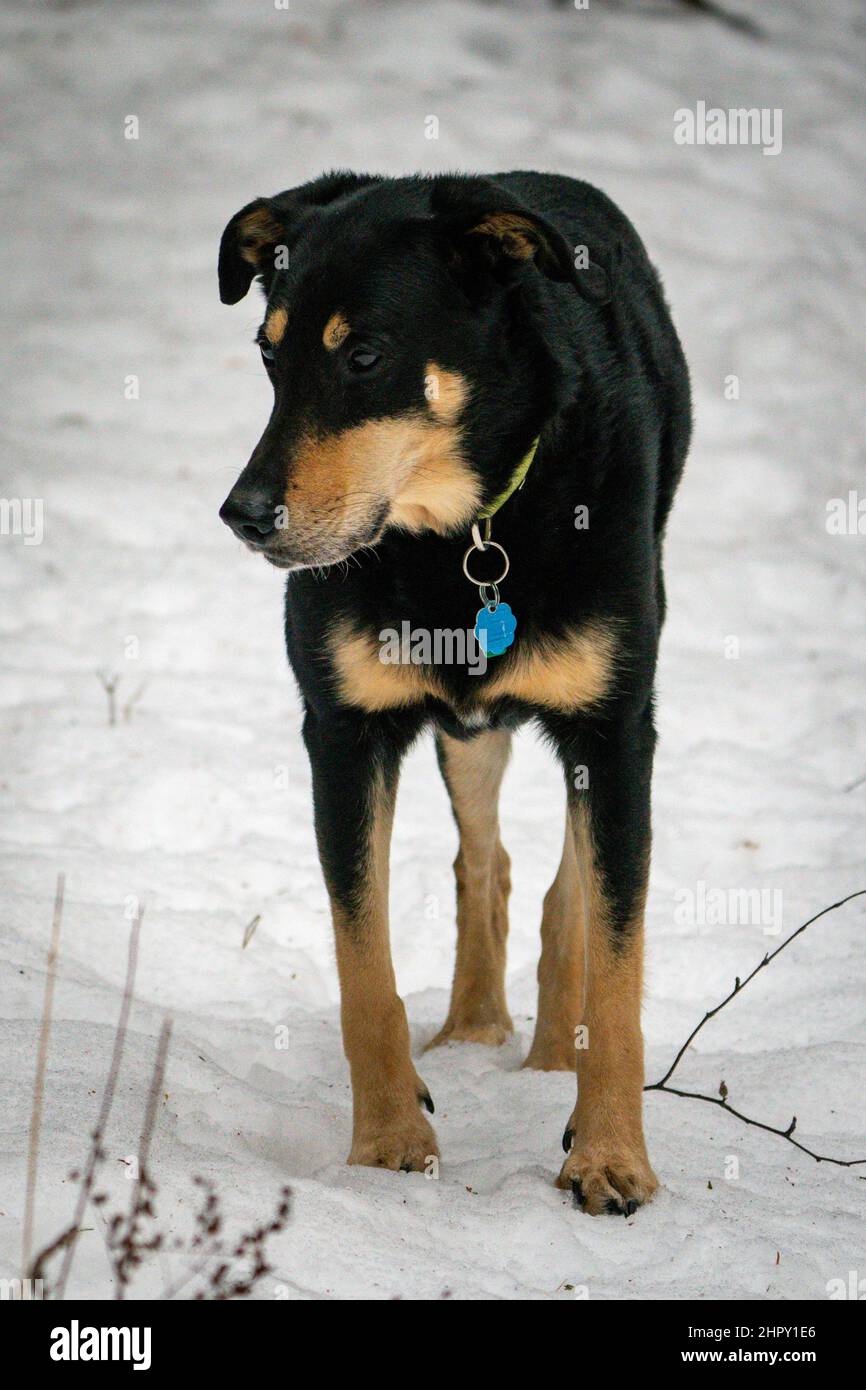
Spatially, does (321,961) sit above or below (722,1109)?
above

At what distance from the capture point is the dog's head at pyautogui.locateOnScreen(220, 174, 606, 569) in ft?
9.20

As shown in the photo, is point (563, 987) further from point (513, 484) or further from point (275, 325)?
point (275, 325)

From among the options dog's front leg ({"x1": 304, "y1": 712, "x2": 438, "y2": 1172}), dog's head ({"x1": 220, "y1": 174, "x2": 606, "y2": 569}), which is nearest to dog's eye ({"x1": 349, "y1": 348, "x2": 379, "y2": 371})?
dog's head ({"x1": 220, "y1": 174, "x2": 606, "y2": 569})

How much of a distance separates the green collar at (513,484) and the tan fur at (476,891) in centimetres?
90

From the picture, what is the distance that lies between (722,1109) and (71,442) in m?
5.34

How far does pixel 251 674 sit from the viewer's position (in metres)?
6.23

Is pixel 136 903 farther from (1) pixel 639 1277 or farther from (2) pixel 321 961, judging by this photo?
(1) pixel 639 1277

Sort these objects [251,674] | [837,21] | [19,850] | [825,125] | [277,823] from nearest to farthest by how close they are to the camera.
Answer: [19,850] < [277,823] < [251,674] < [825,125] < [837,21]

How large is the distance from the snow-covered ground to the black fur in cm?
68

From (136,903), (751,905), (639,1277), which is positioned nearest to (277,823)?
(136,903)

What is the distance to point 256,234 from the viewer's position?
3.25 meters

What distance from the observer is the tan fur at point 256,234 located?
3.19 metres

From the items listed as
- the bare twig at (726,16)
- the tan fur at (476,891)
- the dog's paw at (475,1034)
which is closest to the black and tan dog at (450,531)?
the tan fur at (476,891)

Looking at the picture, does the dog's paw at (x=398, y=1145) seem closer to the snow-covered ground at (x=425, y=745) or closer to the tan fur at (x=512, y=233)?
the snow-covered ground at (x=425, y=745)
